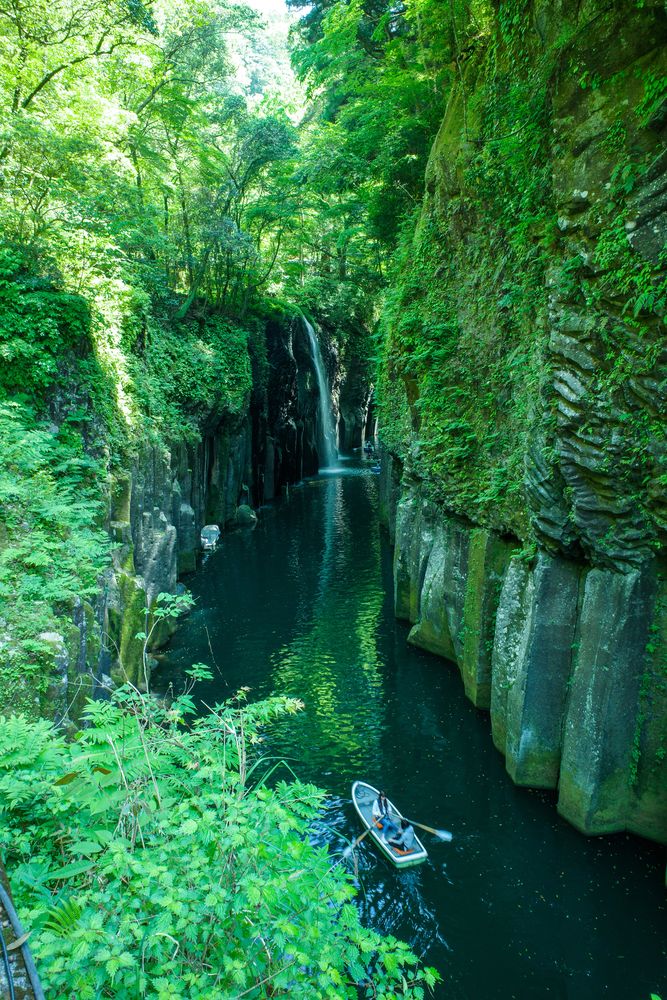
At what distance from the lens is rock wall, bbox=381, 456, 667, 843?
880 centimetres

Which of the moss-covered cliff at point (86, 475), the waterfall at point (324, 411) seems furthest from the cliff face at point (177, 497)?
the waterfall at point (324, 411)

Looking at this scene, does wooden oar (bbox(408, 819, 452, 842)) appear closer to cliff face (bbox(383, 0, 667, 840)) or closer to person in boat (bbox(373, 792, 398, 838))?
person in boat (bbox(373, 792, 398, 838))

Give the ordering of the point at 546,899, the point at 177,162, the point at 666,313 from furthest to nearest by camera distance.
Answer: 1. the point at 177,162
2. the point at 546,899
3. the point at 666,313

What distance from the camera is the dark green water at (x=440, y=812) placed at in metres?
7.70

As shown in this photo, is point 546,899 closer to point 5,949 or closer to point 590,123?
point 5,949

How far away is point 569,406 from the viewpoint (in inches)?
360

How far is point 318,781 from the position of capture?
11039mm

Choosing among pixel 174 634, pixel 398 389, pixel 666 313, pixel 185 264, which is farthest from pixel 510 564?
pixel 185 264

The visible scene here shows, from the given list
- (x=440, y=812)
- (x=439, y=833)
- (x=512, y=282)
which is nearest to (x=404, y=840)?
(x=439, y=833)

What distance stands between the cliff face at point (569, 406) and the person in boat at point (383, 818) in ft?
8.68

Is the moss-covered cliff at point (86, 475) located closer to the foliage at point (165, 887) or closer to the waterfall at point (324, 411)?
the foliage at point (165, 887)

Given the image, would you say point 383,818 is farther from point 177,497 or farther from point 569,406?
point 177,497

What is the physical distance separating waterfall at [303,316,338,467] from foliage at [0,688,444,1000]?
1533 inches

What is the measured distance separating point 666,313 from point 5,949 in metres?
9.08
